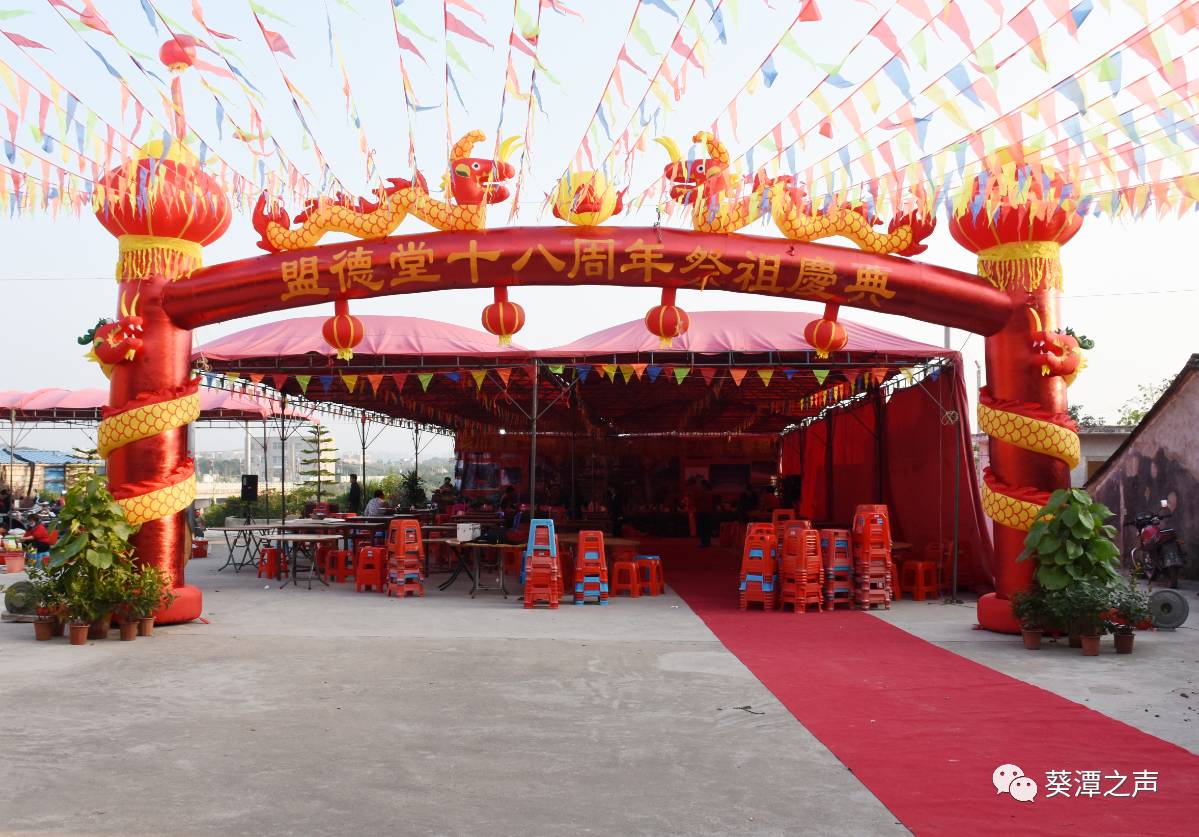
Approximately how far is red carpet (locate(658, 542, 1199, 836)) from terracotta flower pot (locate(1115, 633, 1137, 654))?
4.42ft

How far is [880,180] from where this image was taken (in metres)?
8.27

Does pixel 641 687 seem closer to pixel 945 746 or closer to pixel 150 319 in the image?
pixel 945 746

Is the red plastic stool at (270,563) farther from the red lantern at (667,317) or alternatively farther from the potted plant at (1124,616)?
the potted plant at (1124,616)

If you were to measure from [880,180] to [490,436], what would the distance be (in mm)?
18842

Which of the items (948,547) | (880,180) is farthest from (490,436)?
(880,180)

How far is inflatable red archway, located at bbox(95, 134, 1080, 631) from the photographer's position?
8.66 metres

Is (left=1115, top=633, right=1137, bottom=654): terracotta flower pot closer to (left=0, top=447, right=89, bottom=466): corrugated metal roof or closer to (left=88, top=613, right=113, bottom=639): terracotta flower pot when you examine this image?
(left=88, top=613, right=113, bottom=639): terracotta flower pot

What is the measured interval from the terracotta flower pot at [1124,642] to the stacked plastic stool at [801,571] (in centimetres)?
324

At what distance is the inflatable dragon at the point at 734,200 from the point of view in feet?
27.8

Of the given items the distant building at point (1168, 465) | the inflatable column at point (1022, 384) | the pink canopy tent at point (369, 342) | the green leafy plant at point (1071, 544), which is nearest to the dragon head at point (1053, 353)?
the inflatable column at point (1022, 384)

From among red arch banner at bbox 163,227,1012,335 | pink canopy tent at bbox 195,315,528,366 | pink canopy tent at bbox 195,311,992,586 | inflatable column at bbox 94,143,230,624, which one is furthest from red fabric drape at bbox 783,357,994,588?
inflatable column at bbox 94,143,230,624

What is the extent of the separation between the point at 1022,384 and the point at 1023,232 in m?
1.39

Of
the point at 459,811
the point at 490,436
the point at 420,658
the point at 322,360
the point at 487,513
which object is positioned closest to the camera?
the point at 459,811

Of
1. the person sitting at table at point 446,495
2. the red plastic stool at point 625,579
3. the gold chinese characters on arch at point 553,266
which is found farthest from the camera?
the person sitting at table at point 446,495
